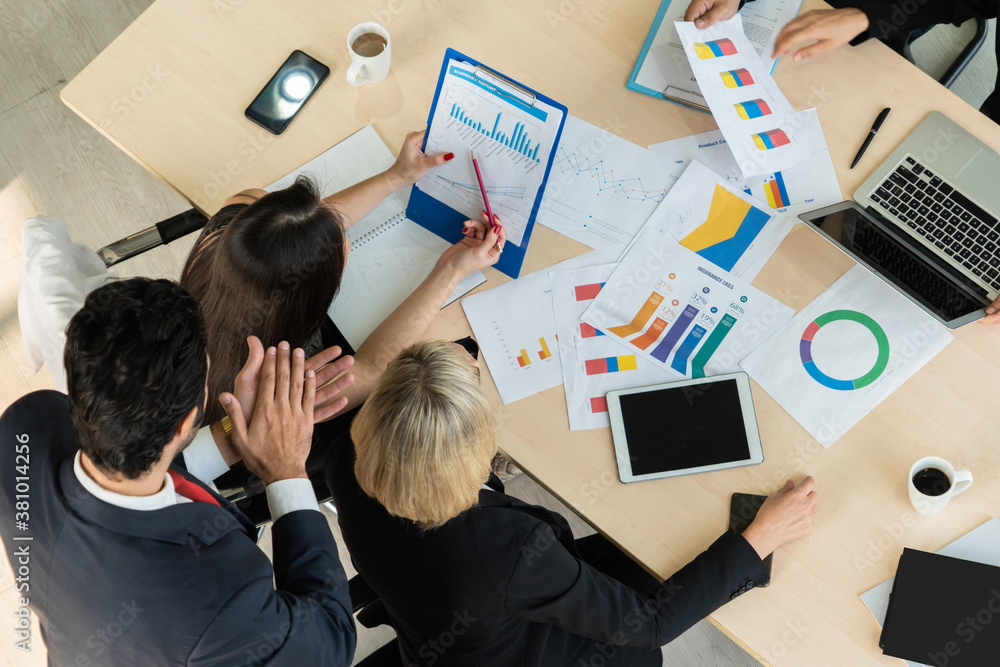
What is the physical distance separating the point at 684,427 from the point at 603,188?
48 cm

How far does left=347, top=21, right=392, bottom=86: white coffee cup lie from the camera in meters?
1.36

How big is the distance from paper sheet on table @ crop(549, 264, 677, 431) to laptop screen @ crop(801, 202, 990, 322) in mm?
406

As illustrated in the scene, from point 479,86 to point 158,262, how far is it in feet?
4.74

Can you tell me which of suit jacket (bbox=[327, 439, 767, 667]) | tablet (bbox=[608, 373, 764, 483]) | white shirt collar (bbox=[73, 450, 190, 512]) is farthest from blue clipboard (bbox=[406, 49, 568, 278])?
white shirt collar (bbox=[73, 450, 190, 512])

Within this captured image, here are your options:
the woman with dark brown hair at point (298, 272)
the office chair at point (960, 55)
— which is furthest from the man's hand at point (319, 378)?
the office chair at point (960, 55)

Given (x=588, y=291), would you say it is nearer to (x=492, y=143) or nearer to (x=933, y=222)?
(x=492, y=143)

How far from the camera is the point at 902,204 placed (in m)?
1.32

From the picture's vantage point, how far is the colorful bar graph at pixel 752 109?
1339 mm

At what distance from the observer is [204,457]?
52.0 inches

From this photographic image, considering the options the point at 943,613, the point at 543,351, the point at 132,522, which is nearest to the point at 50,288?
the point at 132,522

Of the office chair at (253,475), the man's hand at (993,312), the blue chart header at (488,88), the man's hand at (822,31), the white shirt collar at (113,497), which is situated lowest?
the office chair at (253,475)

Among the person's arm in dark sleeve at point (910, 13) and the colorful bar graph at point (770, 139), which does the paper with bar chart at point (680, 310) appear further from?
the person's arm in dark sleeve at point (910, 13)

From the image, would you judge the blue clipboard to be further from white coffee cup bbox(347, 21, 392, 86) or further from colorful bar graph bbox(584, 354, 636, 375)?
colorful bar graph bbox(584, 354, 636, 375)

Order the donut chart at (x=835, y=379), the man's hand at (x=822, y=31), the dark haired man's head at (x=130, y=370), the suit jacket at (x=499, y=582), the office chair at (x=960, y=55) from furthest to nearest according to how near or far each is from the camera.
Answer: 1. the office chair at (x=960, y=55)
2. the man's hand at (x=822, y=31)
3. the donut chart at (x=835, y=379)
4. the suit jacket at (x=499, y=582)
5. the dark haired man's head at (x=130, y=370)
